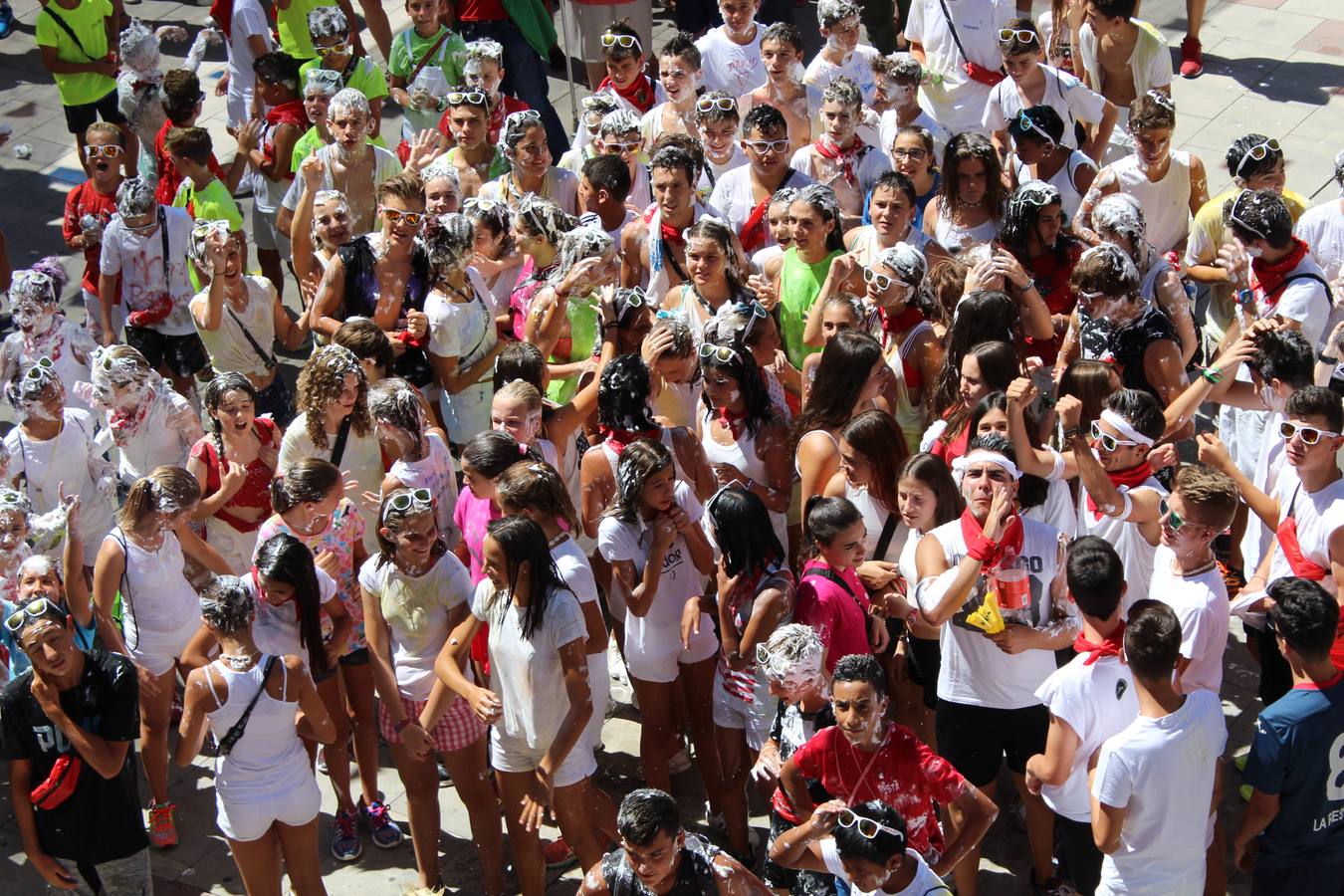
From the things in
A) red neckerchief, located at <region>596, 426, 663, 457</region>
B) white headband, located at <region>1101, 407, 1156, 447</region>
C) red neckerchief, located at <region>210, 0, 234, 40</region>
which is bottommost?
red neckerchief, located at <region>210, 0, 234, 40</region>

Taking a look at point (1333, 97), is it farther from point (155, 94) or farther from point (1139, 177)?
point (155, 94)

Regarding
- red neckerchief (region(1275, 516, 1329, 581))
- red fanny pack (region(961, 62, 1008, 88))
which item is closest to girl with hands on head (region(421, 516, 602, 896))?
red neckerchief (region(1275, 516, 1329, 581))

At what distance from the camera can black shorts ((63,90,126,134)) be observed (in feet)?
36.4

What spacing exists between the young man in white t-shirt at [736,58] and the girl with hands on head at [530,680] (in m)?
4.78

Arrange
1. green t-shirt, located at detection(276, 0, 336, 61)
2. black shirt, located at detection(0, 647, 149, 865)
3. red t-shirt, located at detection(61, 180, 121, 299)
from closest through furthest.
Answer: black shirt, located at detection(0, 647, 149, 865)
red t-shirt, located at detection(61, 180, 121, 299)
green t-shirt, located at detection(276, 0, 336, 61)

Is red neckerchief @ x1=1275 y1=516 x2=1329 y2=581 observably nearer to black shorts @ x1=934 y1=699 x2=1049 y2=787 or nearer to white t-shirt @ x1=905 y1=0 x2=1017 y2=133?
black shorts @ x1=934 y1=699 x2=1049 y2=787

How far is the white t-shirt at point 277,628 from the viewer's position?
5.78m

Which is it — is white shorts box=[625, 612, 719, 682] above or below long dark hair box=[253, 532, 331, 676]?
below

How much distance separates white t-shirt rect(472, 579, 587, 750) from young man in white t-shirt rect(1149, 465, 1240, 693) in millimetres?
2031

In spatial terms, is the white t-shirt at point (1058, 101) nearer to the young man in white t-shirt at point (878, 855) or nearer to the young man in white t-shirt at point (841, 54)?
the young man in white t-shirt at point (841, 54)

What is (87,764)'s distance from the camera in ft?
18.6

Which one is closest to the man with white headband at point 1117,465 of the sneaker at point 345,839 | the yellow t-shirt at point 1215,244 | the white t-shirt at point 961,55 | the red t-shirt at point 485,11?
the yellow t-shirt at point 1215,244

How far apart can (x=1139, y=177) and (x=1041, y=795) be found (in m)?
3.59

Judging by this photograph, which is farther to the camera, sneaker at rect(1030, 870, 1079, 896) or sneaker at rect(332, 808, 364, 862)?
sneaker at rect(332, 808, 364, 862)
